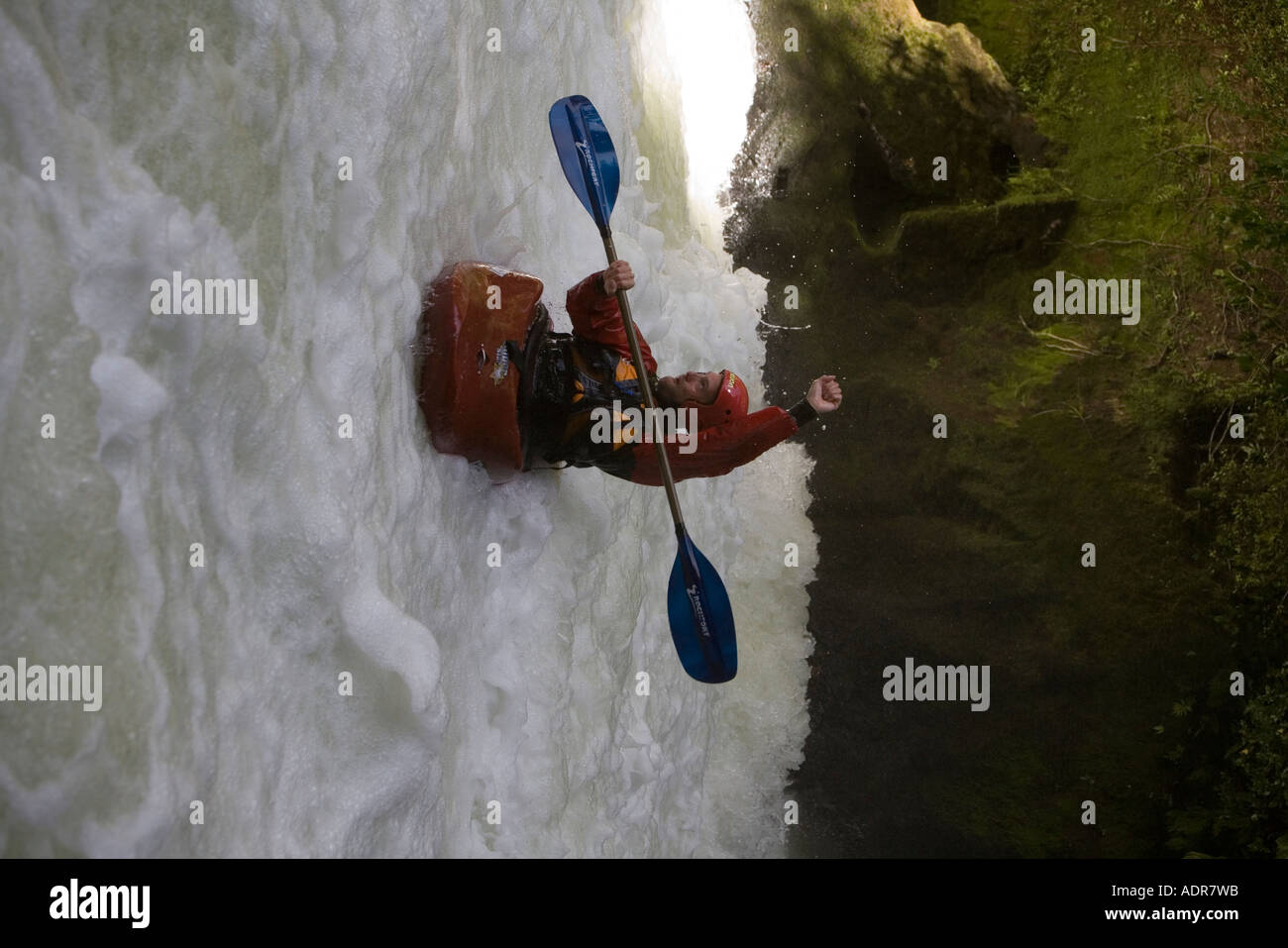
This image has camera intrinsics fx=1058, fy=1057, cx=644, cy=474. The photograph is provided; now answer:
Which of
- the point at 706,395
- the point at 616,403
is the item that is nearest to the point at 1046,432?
the point at 706,395

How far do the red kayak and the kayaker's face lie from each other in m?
0.39

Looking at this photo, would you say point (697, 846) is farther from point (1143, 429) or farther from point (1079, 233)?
point (1079, 233)

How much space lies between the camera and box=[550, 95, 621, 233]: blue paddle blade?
2898 millimetres

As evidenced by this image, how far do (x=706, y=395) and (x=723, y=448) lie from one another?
156 millimetres

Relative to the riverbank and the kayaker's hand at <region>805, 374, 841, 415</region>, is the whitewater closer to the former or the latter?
the kayaker's hand at <region>805, 374, 841, 415</region>

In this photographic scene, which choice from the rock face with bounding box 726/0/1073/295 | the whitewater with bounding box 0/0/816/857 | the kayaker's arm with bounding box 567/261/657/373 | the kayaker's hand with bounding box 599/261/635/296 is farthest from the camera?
the rock face with bounding box 726/0/1073/295

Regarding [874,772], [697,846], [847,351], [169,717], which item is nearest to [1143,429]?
[847,351]

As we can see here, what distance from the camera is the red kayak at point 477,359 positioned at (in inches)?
103

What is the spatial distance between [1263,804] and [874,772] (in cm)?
145

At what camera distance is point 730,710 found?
4.80 metres

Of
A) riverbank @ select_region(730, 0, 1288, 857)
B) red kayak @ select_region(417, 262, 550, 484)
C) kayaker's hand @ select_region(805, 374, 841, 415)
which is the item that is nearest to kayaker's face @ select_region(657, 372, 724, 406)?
kayaker's hand @ select_region(805, 374, 841, 415)

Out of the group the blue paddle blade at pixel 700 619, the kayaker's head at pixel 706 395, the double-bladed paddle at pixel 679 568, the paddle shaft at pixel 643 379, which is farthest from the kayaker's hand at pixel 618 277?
the blue paddle blade at pixel 700 619

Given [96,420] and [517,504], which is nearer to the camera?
[96,420]

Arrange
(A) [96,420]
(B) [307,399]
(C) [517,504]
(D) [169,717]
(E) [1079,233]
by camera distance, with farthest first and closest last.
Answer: (E) [1079,233] < (C) [517,504] < (B) [307,399] < (D) [169,717] < (A) [96,420]
